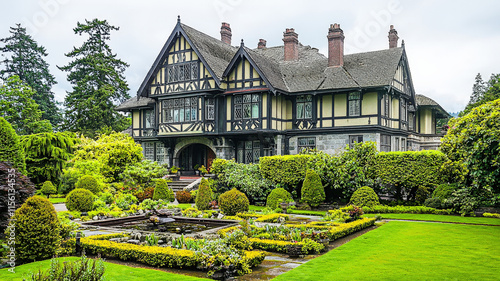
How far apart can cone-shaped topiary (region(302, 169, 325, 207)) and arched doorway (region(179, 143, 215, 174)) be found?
13.9 meters

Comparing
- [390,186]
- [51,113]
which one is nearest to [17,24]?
[51,113]

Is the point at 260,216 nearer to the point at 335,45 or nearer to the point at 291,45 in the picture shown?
the point at 335,45

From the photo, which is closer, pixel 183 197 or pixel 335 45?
pixel 183 197

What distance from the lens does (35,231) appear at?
10281 millimetres

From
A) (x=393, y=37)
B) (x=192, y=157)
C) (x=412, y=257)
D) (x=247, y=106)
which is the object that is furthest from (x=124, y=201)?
(x=393, y=37)

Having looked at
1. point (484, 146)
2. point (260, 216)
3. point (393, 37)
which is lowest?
point (260, 216)

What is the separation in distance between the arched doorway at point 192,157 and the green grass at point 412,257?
2195 cm

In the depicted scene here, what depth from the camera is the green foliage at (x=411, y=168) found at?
20.7m

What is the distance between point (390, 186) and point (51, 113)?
4788cm

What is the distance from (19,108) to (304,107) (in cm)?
2883

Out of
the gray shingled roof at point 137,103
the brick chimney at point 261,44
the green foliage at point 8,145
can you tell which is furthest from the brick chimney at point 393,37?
the green foliage at point 8,145

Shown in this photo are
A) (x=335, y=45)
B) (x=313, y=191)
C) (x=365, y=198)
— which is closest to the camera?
(x=365, y=198)

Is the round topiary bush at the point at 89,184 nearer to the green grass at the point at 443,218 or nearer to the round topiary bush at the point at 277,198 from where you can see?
the round topiary bush at the point at 277,198

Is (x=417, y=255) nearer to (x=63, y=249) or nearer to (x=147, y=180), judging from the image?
(x=63, y=249)
